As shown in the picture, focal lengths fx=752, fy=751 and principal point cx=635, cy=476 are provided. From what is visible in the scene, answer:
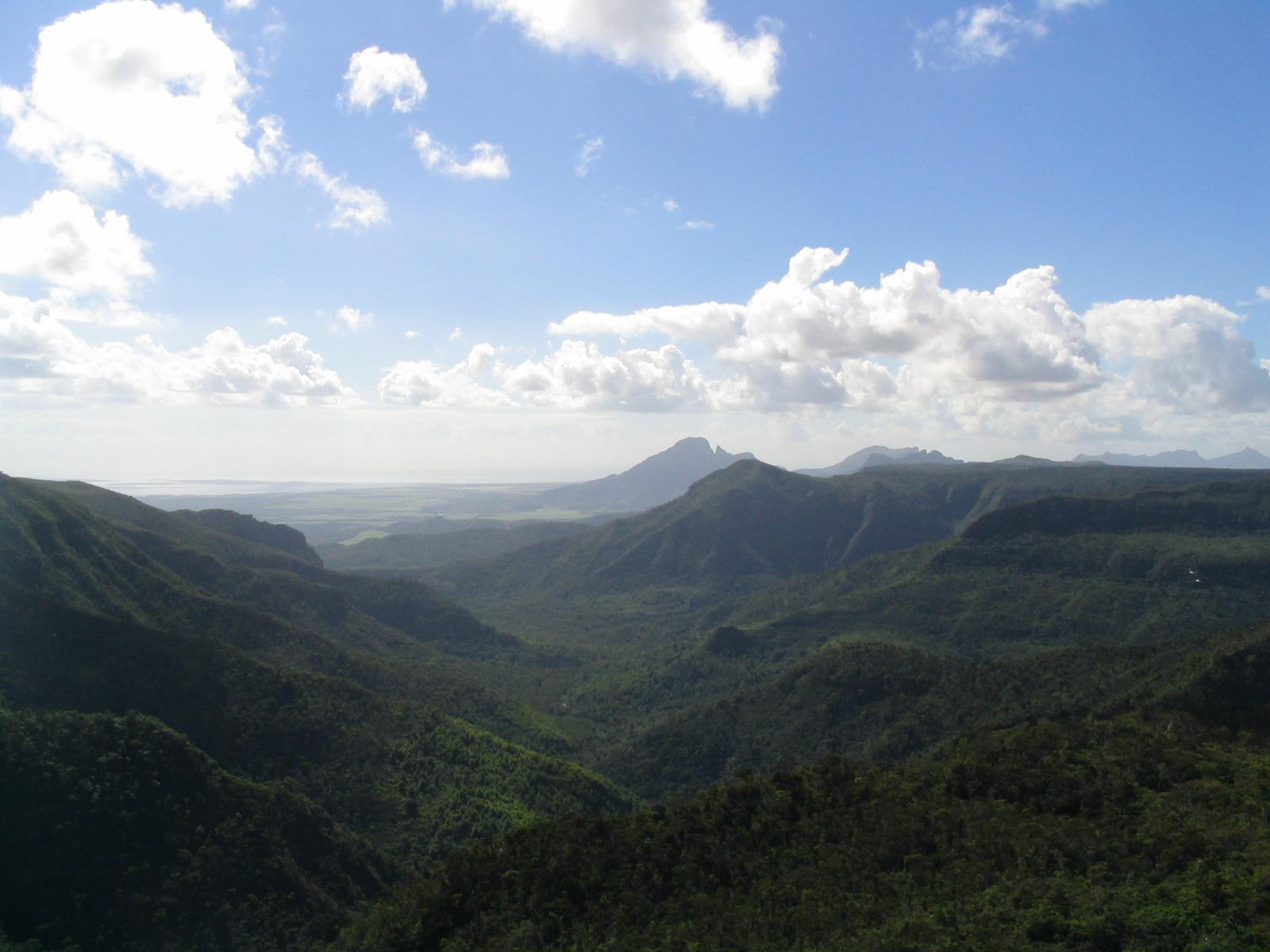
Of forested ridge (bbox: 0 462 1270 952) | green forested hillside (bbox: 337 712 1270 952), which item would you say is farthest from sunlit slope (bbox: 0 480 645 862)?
green forested hillside (bbox: 337 712 1270 952)

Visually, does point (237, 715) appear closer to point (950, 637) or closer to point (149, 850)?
point (149, 850)

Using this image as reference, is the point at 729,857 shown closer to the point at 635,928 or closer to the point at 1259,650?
the point at 635,928

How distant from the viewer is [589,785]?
76.3 m

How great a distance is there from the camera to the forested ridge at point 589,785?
33688 millimetres

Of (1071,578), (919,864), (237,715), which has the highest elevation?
(237,715)

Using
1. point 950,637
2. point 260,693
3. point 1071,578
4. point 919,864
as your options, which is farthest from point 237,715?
point 1071,578

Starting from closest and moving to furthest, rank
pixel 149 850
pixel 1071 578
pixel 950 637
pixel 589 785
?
1. pixel 149 850
2. pixel 589 785
3. pixel 950 637
4. pixel 1071 578

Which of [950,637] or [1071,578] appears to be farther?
[1071,578]

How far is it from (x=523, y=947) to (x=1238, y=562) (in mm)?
146060

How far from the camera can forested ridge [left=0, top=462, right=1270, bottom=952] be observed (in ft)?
111

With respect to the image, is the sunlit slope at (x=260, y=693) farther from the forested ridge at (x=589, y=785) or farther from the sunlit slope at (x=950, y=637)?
the sunlit slope at (x=950, y=637)

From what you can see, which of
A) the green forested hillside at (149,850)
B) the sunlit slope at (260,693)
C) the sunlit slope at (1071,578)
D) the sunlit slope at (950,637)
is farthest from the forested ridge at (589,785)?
the sunlit slope at (1071,578)

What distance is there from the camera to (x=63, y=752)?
149ft

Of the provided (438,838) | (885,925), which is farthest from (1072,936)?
(438,838)
